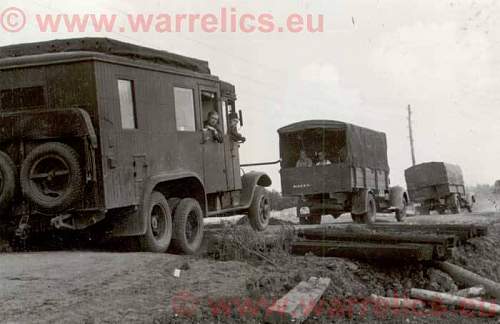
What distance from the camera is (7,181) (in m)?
7.55

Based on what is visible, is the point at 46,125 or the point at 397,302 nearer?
the point at 397,302

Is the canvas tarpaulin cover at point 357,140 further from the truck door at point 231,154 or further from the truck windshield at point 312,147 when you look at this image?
the truck door at point 231,154

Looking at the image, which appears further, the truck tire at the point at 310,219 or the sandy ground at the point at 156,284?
the truck tire at the point at 310,219

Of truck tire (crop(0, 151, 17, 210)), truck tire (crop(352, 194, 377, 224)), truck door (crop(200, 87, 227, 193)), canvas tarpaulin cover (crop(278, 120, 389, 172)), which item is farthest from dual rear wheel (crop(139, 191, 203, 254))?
truck tire (crop(352, 194, 377, 224))

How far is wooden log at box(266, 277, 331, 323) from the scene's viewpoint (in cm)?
513

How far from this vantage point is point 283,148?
1742cm

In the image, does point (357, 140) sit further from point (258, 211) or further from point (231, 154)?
point (231, 154)

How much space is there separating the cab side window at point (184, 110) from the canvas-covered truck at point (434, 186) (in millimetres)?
18439

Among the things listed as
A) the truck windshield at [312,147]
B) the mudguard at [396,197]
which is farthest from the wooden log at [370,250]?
the mudguard at [396,197]

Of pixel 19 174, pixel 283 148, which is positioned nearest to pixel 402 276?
pixel 19 174

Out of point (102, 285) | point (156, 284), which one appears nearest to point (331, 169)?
point (156, 284)

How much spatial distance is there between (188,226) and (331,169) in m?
7.26

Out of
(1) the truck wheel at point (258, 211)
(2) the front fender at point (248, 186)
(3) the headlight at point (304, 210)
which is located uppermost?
(2) the front fender at point (248, 186)

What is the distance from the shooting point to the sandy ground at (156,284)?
15.9ft
